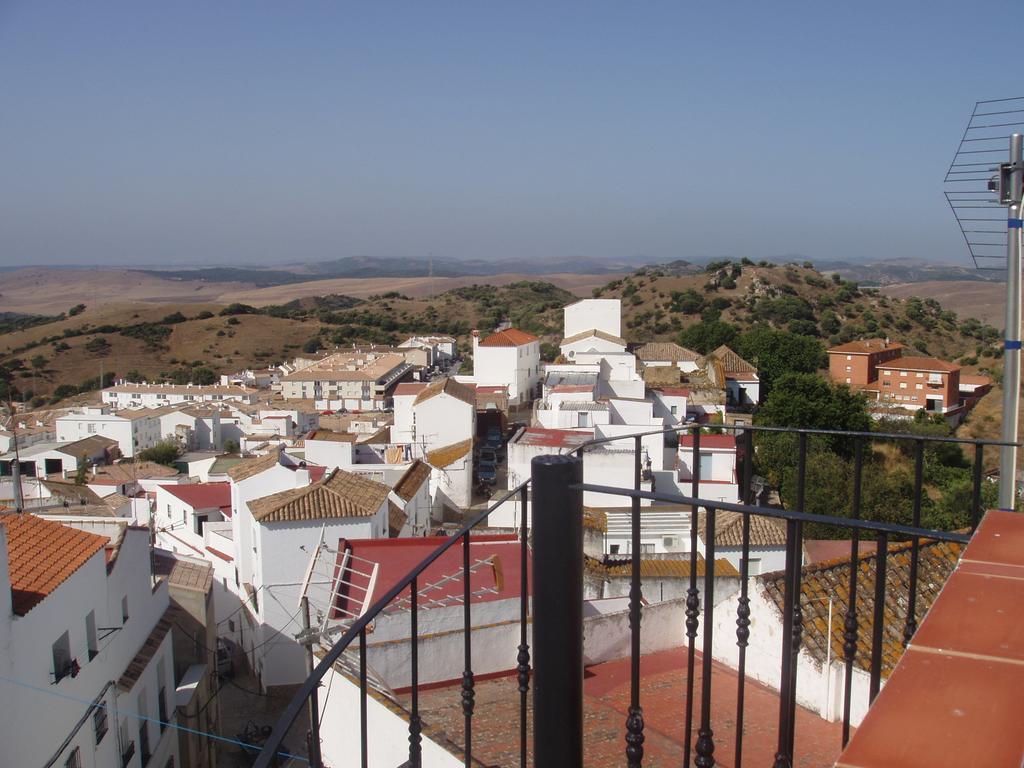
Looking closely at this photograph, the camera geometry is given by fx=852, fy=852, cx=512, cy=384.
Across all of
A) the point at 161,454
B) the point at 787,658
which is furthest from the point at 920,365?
the point at 787,658

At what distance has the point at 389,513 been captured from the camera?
1487 centimetres

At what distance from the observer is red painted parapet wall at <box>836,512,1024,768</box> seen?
119cm

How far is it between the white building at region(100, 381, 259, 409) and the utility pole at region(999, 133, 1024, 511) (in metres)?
38.4

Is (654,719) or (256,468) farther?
(256,468)

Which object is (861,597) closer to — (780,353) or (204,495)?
(204,495)

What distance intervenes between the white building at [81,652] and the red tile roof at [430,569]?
2.44 meters

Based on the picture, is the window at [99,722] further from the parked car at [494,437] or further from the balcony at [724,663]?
the parked car at [494,437]

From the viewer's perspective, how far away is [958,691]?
130 cm

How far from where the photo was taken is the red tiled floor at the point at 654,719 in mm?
3961

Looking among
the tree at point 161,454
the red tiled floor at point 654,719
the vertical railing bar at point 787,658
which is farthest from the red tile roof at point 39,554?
the tree at point 161,454

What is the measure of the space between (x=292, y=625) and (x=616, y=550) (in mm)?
5071

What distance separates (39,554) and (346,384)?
32279mm

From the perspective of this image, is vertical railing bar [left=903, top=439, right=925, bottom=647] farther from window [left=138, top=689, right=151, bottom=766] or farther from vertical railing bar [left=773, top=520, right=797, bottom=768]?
window [left=138, top=689, right=151, bottom=766]

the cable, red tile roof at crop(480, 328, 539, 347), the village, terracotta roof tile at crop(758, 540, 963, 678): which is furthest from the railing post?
red tile roof at crop(480, 328, 539, 347)
